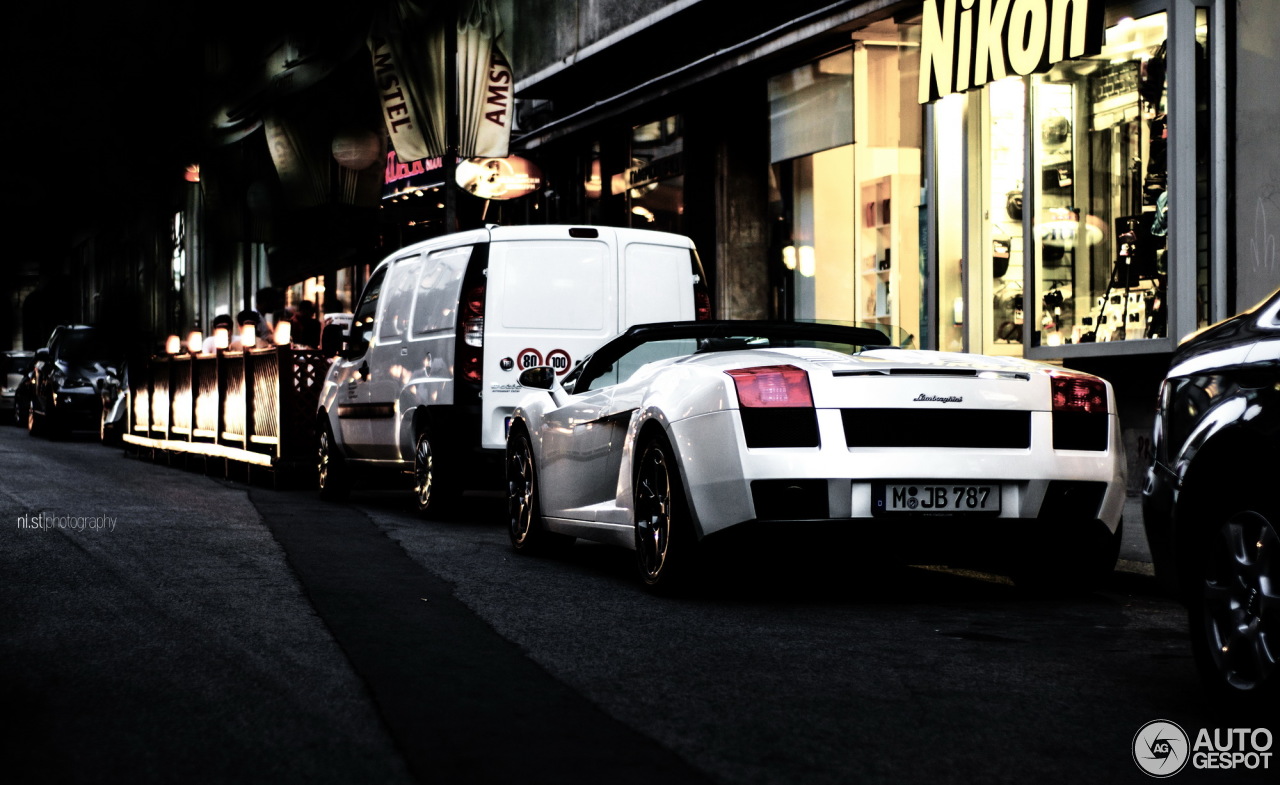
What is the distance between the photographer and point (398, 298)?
12898 mm

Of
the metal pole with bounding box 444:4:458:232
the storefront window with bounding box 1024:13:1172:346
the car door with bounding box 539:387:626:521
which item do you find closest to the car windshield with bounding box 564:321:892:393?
the car door with bounding box 539:387:626:521

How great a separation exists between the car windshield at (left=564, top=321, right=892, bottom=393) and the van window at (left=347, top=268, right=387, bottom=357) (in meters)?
4.39

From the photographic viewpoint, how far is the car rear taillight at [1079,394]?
7238 millimetres

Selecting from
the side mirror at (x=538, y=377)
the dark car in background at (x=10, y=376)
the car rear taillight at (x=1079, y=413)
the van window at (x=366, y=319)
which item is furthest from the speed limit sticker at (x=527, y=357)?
the dark car in background at (x=10, y=376)

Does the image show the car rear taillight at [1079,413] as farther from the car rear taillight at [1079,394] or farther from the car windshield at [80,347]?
the car windshield at [80,347]

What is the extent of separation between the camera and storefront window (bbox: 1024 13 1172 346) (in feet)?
41.3

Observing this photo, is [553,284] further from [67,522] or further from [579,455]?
[67,522]

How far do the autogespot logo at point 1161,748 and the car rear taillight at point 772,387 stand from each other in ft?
7.99

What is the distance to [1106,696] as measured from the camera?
524 centimetres

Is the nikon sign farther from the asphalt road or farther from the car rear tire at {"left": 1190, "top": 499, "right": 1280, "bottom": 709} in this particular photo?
the car rear tire at {"left": 1190, "top": 499, "right": 1280, "bottom": 709}

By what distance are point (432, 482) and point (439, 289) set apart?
135cm

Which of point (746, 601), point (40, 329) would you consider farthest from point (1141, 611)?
point (40, 329)

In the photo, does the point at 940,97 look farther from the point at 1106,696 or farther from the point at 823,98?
the point at 1106,696

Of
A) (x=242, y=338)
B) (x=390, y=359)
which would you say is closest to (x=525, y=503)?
(x=390, y=359)
